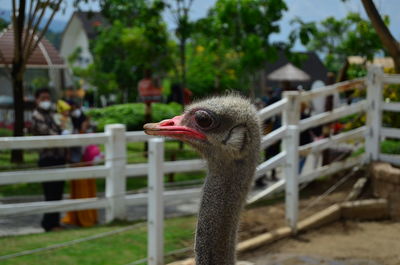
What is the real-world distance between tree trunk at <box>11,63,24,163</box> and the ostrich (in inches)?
295

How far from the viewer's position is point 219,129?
290cm

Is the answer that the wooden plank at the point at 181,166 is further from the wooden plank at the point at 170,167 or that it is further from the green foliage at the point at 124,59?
the green foliage at the point at 124,59

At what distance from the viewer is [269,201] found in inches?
302

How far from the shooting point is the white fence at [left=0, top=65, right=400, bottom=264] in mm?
5203

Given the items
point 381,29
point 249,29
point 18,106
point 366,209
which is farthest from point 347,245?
point 249,29

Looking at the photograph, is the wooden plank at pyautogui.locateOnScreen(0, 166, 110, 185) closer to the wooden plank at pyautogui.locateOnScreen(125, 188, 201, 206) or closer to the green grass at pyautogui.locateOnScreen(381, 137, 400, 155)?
the wooden plank at pyautogui.locateOnScreen(125, 188, 201, 206)

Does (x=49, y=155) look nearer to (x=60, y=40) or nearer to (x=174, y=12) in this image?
(x=174, y=12)

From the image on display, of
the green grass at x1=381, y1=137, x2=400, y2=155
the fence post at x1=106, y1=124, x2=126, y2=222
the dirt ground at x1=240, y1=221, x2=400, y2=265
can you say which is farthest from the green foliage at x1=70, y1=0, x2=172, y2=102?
the dirt ground at x1=240, y1=221, x2=400, y2=265

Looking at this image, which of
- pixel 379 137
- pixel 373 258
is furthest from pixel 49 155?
pixel 379 137

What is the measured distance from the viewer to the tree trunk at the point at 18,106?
10023 millimetres

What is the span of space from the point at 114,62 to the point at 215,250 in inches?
908

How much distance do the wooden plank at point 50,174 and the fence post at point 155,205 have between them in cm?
157

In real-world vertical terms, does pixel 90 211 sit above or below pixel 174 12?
below

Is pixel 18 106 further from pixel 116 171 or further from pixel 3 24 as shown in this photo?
pixel 116 171
